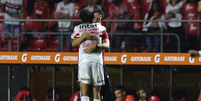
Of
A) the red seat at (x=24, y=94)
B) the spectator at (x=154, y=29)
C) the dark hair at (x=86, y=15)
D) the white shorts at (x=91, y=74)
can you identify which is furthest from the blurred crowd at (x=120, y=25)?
the white shorts at (x=91, y=74)

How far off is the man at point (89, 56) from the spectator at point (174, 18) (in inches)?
212

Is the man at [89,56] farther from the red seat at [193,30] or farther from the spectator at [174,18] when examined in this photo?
the red seat at [193,30]

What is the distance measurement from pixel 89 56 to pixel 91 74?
278mm

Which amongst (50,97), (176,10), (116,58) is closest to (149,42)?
(116,58)

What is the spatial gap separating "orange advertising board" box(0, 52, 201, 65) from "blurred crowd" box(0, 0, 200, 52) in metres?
0.70

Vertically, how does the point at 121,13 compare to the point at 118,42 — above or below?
above

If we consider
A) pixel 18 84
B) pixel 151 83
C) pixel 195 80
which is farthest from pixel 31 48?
pixel 195 80

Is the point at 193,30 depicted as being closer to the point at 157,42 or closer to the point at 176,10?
the point at 176,10

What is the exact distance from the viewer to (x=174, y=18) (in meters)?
12.3

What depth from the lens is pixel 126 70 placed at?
500 inches

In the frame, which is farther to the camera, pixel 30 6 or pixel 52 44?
pixel 30 6

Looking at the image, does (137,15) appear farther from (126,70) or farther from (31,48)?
(31,48)

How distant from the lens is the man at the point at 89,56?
6.59 metres

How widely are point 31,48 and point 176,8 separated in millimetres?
4348
